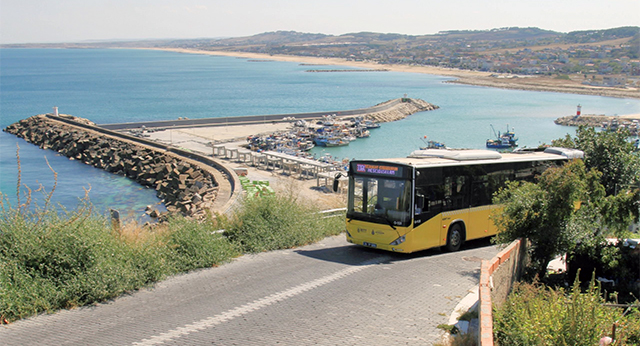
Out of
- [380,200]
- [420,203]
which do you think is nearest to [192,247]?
[380,200]

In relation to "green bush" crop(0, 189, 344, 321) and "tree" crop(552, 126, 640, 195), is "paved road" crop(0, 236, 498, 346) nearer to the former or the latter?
"green bush" crop(0, 189, 344, 321)

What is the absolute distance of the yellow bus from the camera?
1171 cm

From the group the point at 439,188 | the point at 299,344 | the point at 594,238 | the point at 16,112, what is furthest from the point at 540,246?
the point at 16,112

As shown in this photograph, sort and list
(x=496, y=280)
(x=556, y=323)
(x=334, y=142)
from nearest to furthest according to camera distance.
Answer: (x=556, y=323)
(x=496, y=280)
(x=334, y=142)

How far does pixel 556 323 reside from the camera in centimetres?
662

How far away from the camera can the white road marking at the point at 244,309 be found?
23.1 feet

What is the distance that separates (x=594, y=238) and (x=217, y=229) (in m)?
7.52

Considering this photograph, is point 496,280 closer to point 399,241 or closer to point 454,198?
point 399,241

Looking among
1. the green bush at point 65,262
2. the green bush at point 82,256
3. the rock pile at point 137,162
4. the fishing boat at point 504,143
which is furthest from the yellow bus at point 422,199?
the fishing boat at point 504,143

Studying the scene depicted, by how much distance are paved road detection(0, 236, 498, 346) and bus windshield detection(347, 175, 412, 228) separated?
1116 mm

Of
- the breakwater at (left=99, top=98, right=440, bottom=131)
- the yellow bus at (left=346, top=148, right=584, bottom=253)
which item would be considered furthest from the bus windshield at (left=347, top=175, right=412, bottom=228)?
the breakwater at (left=99, top=98, right=440, bottom=131)

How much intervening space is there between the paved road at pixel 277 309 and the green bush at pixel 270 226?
2.31ft

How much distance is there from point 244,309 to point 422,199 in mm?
5174

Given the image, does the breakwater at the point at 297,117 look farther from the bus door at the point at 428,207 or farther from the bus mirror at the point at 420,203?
the bus mirror at the point at 420,203
